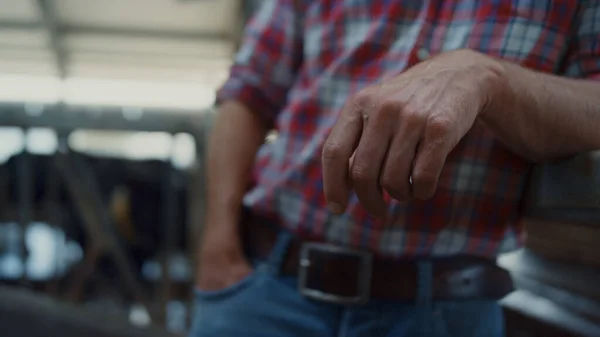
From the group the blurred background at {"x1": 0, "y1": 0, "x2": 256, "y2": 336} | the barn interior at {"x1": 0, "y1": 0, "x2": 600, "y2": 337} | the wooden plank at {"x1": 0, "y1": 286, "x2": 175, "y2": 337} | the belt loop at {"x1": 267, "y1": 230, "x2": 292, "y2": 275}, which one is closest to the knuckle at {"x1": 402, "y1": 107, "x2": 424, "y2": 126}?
the belt loop at {"x1": 267, "y1": 230, "x2": 292, "y2": 275}

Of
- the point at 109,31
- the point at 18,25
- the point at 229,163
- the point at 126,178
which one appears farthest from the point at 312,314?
the point at 126,178

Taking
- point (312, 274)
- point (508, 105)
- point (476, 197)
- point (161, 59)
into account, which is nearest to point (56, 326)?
point (161, 59)

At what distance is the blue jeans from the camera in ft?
1.76

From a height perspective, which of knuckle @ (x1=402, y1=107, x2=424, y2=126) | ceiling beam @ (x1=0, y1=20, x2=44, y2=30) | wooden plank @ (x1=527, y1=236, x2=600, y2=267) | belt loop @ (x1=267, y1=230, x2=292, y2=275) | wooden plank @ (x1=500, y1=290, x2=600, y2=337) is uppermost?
knuckle @ (x1=402, y1=107, x2=424, y2=126)

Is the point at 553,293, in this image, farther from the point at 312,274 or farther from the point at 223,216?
the point at 223,216

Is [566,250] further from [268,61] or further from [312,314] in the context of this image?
[268,61]

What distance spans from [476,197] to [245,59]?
1.31 feet

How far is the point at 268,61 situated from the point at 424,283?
1.25ft

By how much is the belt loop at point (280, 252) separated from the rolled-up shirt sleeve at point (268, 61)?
218mm

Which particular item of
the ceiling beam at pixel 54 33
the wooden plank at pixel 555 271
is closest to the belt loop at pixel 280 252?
the wooden plank at pixel 555 271

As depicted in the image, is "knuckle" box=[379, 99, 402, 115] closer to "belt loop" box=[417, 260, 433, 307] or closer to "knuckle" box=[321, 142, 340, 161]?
"knuckle" box=[321, 142, 340, 161]

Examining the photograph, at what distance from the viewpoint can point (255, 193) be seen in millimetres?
737

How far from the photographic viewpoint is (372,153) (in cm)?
40

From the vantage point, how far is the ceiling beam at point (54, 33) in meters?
0.79
